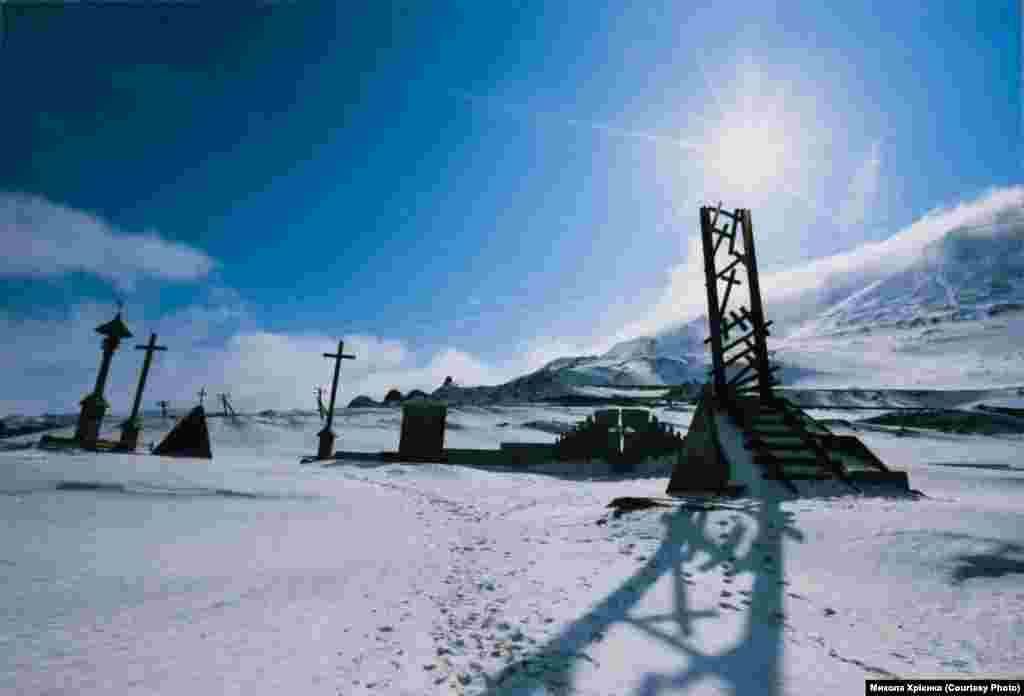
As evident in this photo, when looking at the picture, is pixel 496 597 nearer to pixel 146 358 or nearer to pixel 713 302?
pixel 713 302

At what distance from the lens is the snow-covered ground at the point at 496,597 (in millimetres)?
2736

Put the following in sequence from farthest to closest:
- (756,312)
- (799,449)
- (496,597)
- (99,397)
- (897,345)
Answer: (897,345), (99,397), (756,312), (799,449), (496,597)

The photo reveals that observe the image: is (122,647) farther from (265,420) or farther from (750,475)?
(265,420)

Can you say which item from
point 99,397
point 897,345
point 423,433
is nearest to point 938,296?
point 897,345

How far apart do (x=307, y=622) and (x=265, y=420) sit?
3649cm

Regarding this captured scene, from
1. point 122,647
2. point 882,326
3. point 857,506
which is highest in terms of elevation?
point 882,326

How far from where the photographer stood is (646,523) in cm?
568

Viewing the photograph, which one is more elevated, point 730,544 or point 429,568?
point 730,544

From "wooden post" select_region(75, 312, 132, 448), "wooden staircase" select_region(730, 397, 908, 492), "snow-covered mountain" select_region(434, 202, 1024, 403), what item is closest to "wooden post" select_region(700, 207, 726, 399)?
"wooden staircase" select_region(730, 397, 908, 492)

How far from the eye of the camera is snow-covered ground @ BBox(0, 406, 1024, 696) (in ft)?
8.98

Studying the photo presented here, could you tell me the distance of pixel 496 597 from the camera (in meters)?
4.12

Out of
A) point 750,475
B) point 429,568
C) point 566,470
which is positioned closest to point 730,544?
point 750,475

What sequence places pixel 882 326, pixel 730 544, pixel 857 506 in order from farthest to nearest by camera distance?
pixel 882 326 < pixel 857 506 < pixel 730 544

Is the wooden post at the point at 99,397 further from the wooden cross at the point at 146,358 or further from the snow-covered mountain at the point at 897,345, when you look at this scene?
the snow-covered mountain at the point at 897,345
